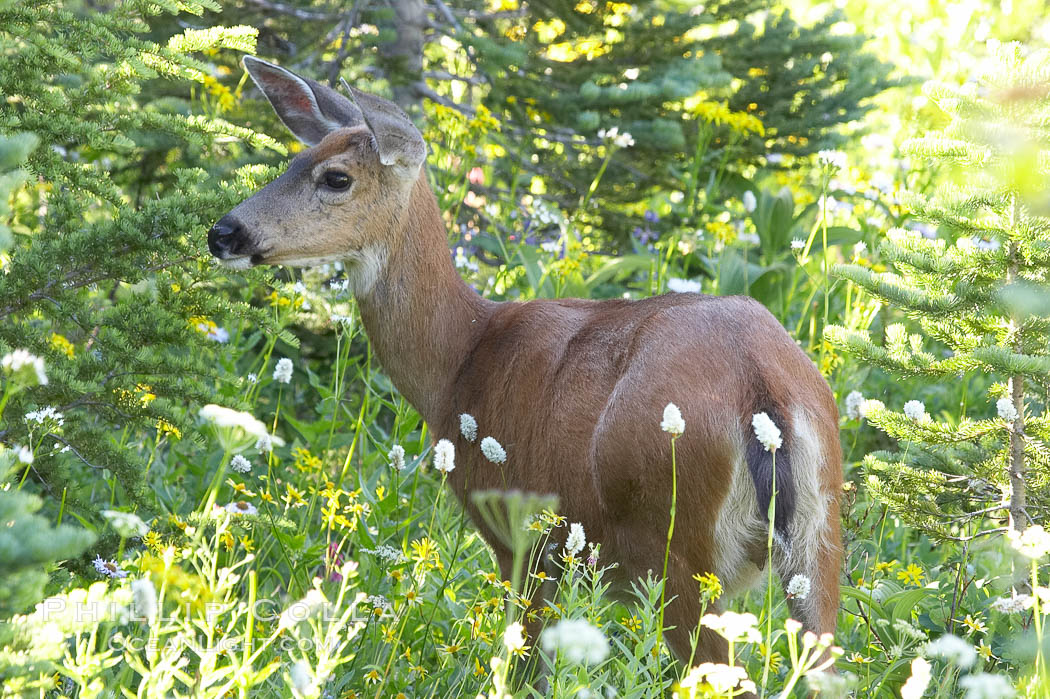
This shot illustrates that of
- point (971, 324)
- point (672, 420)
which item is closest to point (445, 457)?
point (672, 420)

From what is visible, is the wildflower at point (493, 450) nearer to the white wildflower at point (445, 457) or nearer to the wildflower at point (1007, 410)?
the white wildflower at point (445, 457)

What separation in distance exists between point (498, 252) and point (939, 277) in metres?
3.05

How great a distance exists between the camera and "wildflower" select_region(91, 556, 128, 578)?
9.06 ft

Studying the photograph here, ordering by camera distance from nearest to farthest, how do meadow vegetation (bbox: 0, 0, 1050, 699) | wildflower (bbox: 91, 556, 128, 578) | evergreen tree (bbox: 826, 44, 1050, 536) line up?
meadow vegetation (bbox: 0, 0, 1050, 699)
wildflower (bbox: 91, 556, 128, 578)
evergreen tree (bbox: 826, 44, 1050, 536)

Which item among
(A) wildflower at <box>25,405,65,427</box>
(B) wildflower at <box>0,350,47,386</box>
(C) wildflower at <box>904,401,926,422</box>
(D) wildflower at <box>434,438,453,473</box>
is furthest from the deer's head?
(C) wildflower at <box>904,401,926,422</box>

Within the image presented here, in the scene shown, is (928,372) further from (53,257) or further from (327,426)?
(53,257)

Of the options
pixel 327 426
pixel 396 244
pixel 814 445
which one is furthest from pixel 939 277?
pixel 327 426

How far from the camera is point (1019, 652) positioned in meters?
1.79

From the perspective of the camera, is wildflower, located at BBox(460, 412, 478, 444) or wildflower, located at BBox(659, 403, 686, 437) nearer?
wildflower, located at BBox(659, 403, 686, 437)

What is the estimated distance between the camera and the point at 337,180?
12.4 feet

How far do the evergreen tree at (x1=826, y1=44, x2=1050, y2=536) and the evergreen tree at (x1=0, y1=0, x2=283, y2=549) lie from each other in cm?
219

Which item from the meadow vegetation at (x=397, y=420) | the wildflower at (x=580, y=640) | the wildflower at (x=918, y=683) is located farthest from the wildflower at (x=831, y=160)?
the wildflower at (x=580, y=640)

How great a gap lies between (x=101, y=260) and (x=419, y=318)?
1.08 m

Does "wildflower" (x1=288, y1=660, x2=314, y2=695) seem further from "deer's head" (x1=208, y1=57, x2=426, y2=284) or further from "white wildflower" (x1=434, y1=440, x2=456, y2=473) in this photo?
"deer's head" (x1=208, y1=57, x2=426, y2=284)
